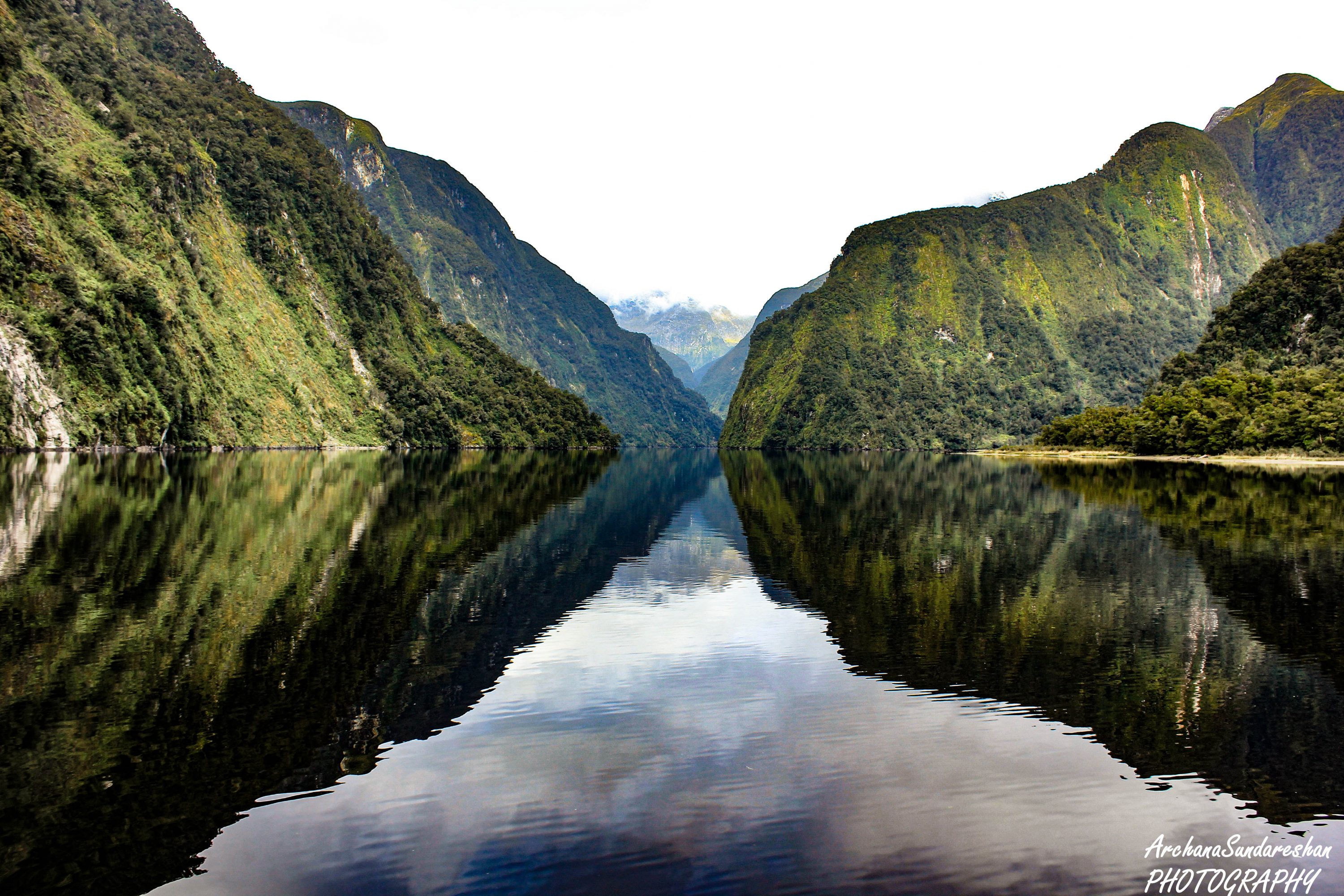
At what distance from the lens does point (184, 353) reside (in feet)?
475

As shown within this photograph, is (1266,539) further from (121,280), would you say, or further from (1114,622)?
(121,280)

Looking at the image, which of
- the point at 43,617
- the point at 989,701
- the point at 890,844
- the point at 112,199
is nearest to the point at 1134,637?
the point at 989,701

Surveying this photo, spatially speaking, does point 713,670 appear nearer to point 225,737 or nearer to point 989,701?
point 989,701

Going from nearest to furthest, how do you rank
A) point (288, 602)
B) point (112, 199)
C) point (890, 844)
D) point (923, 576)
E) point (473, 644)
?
1. point (890, 844)
2. point (473, 644)
3. point (288, 602)
4. point (923, 576)
5. point (112, 199)

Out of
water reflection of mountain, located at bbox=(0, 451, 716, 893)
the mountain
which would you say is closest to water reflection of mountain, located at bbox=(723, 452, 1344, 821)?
water reflection of mountain, located at bbox=(0, 451, 716, 893)

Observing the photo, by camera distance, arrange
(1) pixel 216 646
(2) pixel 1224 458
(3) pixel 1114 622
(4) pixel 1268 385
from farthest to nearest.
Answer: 1. (4) pixel 1268 385
2. (2) pixel 1224 458
3. (3) pixel 1114 622
4. (1) pixel 216 646

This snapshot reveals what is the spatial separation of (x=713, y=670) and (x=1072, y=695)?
8.08m

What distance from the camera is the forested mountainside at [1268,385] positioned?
434ft

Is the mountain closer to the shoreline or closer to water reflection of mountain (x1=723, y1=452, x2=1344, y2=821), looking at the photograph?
water reflection of mountain (x1=723, y1=452, x2=1344, y2=821)

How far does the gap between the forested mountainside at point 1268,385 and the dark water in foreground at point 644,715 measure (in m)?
114

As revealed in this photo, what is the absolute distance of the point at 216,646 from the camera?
1984cm

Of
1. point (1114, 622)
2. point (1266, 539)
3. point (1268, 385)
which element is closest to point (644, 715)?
point (1114, 622)

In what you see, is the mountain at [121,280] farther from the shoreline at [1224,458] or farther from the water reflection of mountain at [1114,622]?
the shoreline at [1224,458]

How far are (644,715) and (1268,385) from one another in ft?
534
